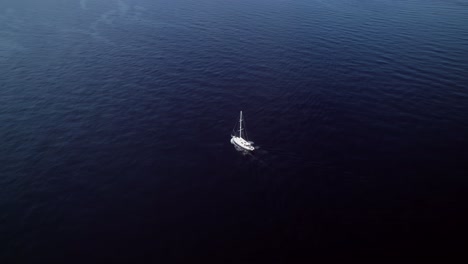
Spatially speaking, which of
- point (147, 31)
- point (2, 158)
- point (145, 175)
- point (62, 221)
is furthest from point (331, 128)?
point (147, 31)

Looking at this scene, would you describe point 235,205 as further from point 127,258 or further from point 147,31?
point 147,31

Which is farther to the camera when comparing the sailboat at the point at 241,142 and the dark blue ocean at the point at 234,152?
the sailboat at the point at 241,142

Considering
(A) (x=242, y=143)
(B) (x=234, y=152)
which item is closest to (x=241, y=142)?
(A) (x=242, y=143)

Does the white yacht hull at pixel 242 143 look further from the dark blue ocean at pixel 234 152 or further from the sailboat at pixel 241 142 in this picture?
the dark blue ocean at pixel 234 152

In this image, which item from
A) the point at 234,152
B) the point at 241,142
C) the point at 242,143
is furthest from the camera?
the point at 234,152

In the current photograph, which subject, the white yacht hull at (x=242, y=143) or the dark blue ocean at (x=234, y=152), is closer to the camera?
the dark blue ocean at (x=234, y=152)

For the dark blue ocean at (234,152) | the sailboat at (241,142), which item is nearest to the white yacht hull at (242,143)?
the sailboat at (241,142)

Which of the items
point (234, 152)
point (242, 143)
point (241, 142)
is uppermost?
point (241, 142)

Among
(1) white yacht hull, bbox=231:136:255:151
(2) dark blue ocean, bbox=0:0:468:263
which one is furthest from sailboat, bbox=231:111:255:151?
(2) dark blue ocean, bbox=0:0:468:263

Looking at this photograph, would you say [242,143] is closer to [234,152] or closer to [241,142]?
[241,142]
